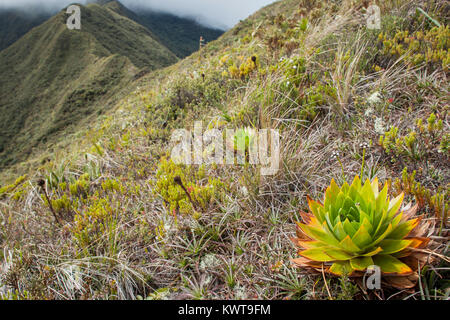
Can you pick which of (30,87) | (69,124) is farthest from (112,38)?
(69,124)

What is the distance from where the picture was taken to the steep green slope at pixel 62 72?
28.9 meters

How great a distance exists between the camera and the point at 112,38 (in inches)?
2072

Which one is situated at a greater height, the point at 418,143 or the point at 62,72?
the point at 62,72

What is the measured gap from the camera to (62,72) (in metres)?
41.8
